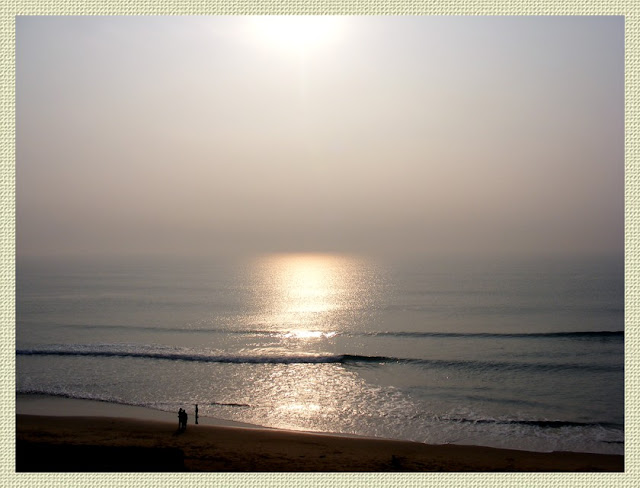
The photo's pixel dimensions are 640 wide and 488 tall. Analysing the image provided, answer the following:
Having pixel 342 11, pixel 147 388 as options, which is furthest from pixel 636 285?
pixel 147 388

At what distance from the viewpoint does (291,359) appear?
86.2 ft

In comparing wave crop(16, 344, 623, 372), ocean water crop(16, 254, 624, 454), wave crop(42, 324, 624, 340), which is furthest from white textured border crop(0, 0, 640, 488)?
wave crop(42, 324, 624, 340)

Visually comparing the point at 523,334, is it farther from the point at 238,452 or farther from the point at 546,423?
the point at 238,452

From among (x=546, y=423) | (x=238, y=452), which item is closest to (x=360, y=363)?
(x=546, y=423)

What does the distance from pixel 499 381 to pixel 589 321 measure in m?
19.7

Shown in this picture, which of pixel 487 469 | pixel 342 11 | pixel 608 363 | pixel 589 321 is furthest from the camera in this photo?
pixel 589 321

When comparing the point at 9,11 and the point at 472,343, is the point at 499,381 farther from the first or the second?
the point at 9,11

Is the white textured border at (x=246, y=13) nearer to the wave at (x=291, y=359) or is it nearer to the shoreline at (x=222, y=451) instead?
the shoreline at (x=222, y=451)

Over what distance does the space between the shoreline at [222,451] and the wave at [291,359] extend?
866 centimetres

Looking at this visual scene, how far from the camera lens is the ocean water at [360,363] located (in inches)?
682

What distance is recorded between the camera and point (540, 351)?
2820cm

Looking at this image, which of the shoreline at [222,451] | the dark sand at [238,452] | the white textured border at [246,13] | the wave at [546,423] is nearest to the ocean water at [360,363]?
the wave at [546,423]

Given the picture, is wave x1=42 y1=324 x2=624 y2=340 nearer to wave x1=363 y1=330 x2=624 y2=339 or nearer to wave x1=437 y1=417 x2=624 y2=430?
wave x1=363 y1=330 x2=624 y2=339

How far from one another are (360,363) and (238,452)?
13.1 meters
